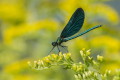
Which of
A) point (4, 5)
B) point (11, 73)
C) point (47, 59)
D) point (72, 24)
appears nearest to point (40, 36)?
point (11, 73)

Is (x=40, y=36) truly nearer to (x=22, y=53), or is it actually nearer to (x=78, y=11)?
(x=22, y=53)

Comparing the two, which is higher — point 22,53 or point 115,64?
point 22,53

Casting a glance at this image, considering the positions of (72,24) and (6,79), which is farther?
(6,79)

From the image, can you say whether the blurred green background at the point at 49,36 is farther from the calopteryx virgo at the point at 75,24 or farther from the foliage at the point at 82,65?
the foliage at the point at 82,65

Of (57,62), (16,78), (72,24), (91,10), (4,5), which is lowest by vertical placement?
(57,62)

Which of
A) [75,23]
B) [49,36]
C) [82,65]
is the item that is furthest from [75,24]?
[49,36]

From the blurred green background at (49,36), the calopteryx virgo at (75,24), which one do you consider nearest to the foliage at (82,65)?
the calopteryx virgo at (75,24)
